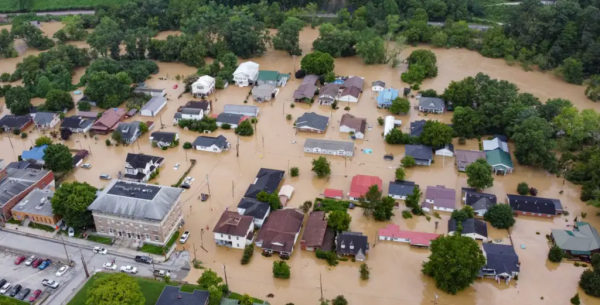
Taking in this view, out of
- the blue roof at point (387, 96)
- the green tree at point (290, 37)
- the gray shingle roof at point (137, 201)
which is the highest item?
the green tree at point (290, 37)

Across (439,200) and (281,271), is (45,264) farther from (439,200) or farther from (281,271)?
(439,200)

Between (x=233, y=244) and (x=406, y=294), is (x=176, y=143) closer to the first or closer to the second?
(x=233, y=244)

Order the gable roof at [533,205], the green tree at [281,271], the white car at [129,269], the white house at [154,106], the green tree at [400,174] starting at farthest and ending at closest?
1. the white house at [154,106]
2. the green tree at [400,174]
3. the gable roof at [533,205]
4. the white car at [129,269]
5. the green tree at [281,271]

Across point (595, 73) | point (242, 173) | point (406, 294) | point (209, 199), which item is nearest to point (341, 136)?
point (242, 173)

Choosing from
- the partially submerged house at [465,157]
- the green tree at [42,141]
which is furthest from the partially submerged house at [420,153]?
the green tree at [42,141]

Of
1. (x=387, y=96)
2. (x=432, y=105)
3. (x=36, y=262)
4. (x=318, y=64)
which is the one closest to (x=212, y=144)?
(x=36, y=262)

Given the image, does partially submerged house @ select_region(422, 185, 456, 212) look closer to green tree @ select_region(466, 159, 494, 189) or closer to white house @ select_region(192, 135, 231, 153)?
green tree @ select_region(466, 159, 494, 189)

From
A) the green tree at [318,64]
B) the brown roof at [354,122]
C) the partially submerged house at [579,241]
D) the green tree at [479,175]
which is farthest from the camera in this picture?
the green tree at [318,64]

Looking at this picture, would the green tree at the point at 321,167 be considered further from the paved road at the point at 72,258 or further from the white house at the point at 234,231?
the paved road at the point at 72,258
